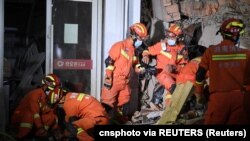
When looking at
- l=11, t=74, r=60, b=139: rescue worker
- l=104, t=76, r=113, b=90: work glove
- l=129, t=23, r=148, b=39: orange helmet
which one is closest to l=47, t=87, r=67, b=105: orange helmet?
l=11, t=74, r=60, b=139: rescue worker

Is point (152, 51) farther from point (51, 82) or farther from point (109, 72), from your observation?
point (51, 82)

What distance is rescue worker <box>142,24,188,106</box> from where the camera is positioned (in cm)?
505

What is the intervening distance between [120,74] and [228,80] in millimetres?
1499

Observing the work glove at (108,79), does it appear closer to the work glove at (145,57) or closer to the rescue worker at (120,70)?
the rescue worker at (120,70)

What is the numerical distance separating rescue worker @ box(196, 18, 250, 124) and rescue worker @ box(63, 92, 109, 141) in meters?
1.07

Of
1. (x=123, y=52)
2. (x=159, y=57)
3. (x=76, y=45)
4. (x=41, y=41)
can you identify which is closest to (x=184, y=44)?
(x=159, y=57)

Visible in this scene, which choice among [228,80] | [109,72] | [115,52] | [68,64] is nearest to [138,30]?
[115,52]

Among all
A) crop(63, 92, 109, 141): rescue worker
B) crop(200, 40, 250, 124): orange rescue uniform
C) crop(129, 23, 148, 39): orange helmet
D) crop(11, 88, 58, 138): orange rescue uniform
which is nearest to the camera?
crop(200, 40, 250, 124): orange rescue uniform

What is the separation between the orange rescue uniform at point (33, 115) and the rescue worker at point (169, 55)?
152 centimetres

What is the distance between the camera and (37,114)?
4.01 meters

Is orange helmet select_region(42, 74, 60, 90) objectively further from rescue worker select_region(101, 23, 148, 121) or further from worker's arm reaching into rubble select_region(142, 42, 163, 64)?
worker's arm reaching into rubble select_region(142, 42, 163, 64)

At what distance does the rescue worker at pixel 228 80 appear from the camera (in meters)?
3.56

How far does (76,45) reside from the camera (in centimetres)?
473

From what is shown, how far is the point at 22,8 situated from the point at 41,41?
0.45 m
